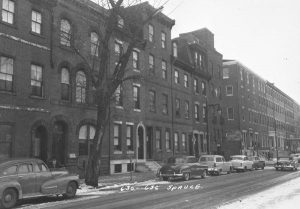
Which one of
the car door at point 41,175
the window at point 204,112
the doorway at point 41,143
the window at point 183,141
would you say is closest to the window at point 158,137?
the window at point 183,141

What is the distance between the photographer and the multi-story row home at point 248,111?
2467 inches

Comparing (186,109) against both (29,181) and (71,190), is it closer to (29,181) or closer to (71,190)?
(71,190)

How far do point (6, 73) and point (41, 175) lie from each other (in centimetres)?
874

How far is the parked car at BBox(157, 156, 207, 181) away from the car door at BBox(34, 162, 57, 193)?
34.4 feet

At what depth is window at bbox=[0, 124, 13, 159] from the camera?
2164cm

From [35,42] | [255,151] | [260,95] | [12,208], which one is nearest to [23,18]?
[35,42]

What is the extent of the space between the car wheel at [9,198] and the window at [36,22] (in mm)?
12809

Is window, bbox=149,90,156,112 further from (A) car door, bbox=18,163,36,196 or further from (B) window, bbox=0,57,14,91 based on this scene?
(A) car door, bbox=18,163,36,196

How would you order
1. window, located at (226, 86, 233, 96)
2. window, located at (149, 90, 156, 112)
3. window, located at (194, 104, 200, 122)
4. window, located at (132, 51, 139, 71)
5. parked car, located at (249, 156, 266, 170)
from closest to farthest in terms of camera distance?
window, located at (132, 51, 139, 71) → window, located at (149, 90, 156, 112) → parked car, located at (249, 156, 266, 170) → window, located at (194, 104, 200, 122) → window, located at (226, 86, 233, 96)

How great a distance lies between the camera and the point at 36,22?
24672 mm

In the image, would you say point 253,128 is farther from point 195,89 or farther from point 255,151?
point 195,89

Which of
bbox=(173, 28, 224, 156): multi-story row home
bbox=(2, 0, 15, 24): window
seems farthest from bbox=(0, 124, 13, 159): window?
bbox=(173, 28, 224, 156): multi-story row home

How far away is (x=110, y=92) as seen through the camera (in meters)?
22.0

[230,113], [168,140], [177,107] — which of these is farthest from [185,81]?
[230,113]
